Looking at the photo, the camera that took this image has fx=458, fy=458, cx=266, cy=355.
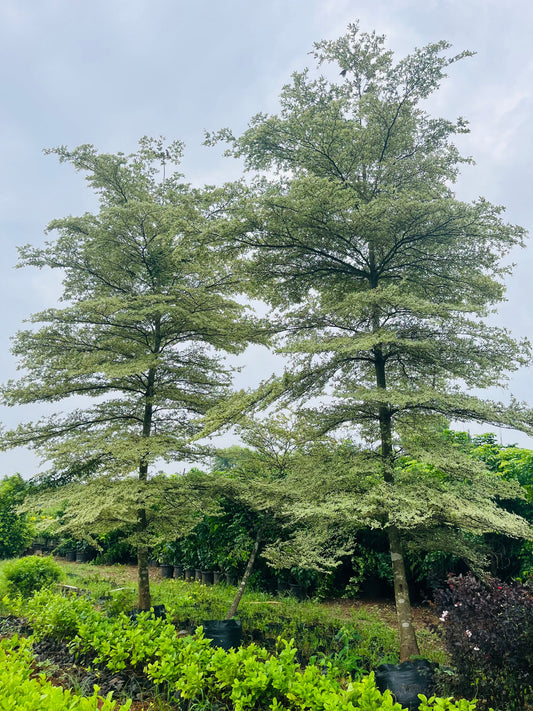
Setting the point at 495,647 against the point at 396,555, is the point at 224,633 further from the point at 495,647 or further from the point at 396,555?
the point at 495,647

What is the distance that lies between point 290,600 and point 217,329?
541 cm

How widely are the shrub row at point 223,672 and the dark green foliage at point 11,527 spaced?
38.9ft

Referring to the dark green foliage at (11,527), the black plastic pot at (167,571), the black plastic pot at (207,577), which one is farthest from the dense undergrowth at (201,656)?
the dark green foliage at (11,527)

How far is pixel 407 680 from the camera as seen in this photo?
14.7 feet

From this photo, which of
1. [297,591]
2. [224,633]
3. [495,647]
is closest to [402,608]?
[495,647]

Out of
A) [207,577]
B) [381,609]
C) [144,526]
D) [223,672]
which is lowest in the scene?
[381,609]

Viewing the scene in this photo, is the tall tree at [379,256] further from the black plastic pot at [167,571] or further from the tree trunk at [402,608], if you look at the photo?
the black plastic pot at [167,571]

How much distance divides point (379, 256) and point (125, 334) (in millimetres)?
4864

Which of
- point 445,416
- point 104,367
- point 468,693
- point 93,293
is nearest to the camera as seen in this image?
point 468,693

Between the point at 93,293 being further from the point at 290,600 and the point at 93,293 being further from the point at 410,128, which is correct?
the point at 290,600

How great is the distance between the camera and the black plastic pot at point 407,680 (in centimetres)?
438

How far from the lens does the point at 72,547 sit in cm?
1631

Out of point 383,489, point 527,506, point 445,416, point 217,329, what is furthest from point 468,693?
point 217,329

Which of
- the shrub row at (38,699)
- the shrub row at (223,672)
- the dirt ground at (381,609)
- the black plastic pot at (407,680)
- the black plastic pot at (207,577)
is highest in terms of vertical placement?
the shrub row at (38,699)
